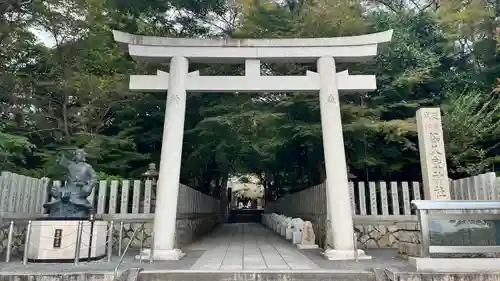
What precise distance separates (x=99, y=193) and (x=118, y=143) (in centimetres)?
210

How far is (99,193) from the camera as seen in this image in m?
10.5

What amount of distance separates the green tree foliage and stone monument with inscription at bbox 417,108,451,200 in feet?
5.78

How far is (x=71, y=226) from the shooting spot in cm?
791

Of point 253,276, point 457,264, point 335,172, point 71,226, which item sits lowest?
point 253,276

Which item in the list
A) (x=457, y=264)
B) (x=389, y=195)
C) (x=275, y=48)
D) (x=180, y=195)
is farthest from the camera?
(x=389, y=195)

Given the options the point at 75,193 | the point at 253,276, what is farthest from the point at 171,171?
the point at 253,276

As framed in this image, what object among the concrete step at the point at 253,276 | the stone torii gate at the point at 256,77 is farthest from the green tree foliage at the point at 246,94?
the concrete step at the point at 253,276

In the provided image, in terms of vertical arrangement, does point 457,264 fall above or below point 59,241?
below

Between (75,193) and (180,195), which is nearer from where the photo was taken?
(75,193)

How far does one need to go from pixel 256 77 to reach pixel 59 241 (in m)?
5.64

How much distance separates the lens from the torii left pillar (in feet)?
27.0

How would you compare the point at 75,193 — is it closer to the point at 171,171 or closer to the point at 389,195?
the point at 171,171

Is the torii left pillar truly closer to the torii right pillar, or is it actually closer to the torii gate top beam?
the torii gate top beam

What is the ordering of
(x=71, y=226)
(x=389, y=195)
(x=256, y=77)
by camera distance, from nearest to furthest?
(x=71, y=226)
(x=256, y=77)
(x=389, y=195)
